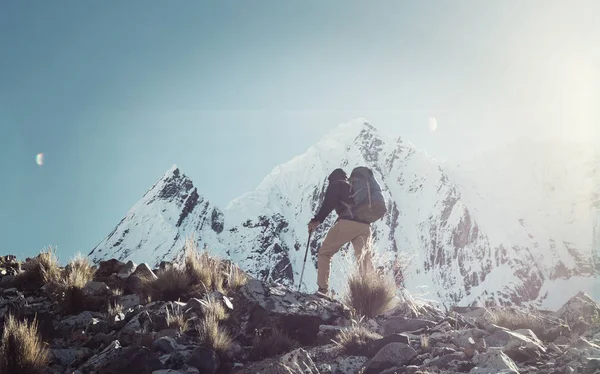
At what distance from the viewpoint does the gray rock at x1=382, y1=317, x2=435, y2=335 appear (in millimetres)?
5363

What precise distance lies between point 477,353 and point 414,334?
4.27 ft

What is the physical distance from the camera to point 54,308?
6652 mm

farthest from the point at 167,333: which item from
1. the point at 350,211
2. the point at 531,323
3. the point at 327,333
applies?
the point at 531,323

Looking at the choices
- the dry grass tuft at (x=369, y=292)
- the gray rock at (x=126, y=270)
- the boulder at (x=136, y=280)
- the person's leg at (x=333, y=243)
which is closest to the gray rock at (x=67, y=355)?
the boulder at (x=136, y=280)

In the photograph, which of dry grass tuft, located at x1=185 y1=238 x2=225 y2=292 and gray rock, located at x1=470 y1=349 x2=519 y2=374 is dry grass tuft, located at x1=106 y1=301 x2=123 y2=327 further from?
gray rock, located at x1=470 y1=349 x2=519 y2=374

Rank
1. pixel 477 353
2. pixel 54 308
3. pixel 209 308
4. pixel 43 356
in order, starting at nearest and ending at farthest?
1. pixel 477 353
2. pixel 43 356
3. pixel 209 308
4. pixel 54 308

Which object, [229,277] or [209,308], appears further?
[229,277]

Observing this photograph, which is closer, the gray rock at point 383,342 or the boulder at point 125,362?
the boulder at point 125,362

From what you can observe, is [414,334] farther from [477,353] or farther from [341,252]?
[341,252]

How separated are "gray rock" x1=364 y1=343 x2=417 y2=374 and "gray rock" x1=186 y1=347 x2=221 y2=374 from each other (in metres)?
1.60

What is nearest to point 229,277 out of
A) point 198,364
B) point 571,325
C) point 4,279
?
point 198,364

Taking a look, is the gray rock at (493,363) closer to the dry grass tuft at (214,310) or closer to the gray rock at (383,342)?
the gray rock at (383,342)

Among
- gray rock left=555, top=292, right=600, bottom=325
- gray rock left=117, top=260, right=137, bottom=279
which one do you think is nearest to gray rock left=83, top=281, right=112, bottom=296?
gray rock left=117, top=260, right=137, bottom=279

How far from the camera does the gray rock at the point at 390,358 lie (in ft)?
13.0
